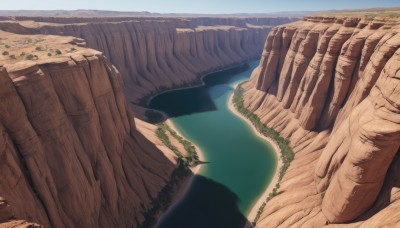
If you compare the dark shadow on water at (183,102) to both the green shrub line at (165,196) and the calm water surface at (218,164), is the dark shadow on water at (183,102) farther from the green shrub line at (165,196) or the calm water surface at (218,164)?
the green shrub line at (165,196)

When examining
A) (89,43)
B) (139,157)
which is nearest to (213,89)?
(89,43)

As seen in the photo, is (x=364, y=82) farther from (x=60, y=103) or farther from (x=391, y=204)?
(x=60, y=103)

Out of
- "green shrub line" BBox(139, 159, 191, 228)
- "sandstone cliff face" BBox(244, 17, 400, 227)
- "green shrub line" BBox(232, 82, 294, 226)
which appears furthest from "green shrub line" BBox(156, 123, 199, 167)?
"sandstone cliff face" BBox(244, 17, 400, 227)

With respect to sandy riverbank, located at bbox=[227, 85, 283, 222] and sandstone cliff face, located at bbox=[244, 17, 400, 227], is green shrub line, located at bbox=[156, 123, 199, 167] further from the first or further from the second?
sandstone cliff face, located at bbox=[244, 17, 400, 227]

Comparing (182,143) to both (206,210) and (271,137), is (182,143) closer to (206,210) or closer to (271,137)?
(271,137)

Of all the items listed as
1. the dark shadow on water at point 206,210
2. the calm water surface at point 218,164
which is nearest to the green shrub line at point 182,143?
the calm water surface at point 218,164
